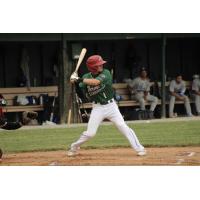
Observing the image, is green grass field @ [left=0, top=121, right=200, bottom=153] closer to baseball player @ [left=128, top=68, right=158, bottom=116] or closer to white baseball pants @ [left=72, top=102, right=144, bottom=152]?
baseball player @ [left=128, top=68, right=158, bottom=116]

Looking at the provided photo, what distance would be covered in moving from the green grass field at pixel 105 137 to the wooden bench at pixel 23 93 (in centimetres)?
148

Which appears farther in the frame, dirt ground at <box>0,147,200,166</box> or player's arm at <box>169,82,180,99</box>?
player's arm at <box>169,82,180,99</box>

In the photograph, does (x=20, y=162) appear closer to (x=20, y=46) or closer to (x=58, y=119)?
(x=58, y=119)

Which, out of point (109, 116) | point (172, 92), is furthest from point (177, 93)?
point (109, 116)

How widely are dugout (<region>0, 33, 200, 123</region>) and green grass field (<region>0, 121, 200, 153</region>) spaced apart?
1893mm

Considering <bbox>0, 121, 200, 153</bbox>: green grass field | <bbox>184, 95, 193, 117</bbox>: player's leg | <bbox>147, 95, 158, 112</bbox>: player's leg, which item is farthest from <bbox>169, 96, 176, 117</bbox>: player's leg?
<bbox>0, 121, 200, 153</bbox>: green grass field

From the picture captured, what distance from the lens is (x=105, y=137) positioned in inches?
641

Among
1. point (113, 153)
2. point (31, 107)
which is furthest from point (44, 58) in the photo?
point (113, 153)

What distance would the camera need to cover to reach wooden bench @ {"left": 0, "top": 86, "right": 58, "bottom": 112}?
1905cm

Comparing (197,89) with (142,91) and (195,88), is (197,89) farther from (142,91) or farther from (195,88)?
(142,91)

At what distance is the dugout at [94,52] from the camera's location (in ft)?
63.4

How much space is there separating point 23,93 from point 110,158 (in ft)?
23.7

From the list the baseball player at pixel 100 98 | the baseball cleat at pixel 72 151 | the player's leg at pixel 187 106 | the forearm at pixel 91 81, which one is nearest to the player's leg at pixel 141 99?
the player's leg at pixel 187 106

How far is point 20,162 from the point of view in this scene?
12711 mm
